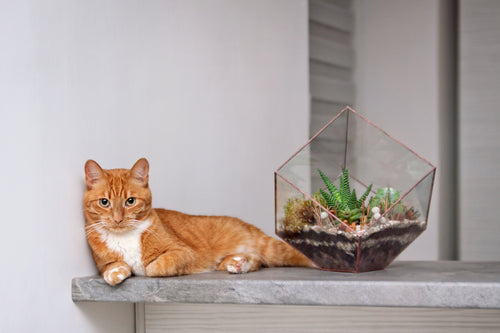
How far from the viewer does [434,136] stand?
2.77m

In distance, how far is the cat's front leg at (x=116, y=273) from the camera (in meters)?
1.25

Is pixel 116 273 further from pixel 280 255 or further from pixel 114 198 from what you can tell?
pixel 280 255

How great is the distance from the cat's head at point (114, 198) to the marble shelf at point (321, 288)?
0.13 m

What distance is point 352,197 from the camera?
4.29ft

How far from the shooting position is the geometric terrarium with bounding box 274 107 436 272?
1272 mm

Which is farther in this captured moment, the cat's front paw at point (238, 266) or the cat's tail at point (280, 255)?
the cat's tail at point (280, 255)

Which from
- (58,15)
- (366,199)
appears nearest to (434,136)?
(366,199)

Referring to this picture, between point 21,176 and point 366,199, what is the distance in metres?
0.73

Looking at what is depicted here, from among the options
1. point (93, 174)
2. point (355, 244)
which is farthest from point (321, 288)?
point (93, 174)

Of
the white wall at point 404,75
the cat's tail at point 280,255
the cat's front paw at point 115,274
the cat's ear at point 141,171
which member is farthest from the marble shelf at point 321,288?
the white wall at point 404,75

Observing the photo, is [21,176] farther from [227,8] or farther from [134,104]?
[227,8]

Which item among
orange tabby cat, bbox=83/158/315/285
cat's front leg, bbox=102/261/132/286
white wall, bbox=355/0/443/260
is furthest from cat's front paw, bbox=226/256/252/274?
white wall, bbox=355/0/443/260

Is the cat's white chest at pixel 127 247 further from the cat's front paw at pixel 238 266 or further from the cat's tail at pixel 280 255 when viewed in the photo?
the cat's tail at pixel 280 255

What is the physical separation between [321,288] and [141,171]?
49 centimetres
